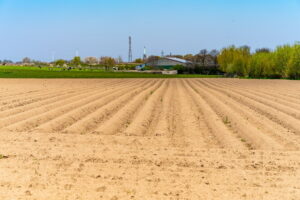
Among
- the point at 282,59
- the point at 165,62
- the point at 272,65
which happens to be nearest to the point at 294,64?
the point at 282,59

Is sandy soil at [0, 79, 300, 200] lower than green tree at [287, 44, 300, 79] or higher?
lower

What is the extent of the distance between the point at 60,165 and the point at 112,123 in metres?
4.35

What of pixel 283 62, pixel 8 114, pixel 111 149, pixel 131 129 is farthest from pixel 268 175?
pixel 283 62

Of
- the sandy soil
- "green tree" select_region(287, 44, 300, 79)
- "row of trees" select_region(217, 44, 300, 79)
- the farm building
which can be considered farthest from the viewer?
the farm building

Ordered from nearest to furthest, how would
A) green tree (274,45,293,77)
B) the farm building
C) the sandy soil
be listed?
1. the sandy soil
2. green tree (274,45,293,77)
3. the farm building

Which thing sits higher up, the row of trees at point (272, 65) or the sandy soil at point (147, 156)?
the row of trees at point (272, 65)

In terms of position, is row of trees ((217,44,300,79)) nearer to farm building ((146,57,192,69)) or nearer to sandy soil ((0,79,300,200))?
farm building ((146,57,192,69))

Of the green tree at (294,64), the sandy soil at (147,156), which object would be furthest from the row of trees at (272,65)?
the sandy soil at (147,156)

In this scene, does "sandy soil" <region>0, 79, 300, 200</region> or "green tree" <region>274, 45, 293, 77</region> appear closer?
"sandy soil" <region>0, 79, 300, 200</region>

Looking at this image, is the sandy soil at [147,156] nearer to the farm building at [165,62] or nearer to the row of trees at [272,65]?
the row of trees at [272,65]

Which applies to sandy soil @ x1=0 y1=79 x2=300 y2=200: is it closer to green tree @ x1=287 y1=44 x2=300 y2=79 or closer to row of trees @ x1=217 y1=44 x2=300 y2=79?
green tree @ x1=287 y1=44 x2=300 y2=79

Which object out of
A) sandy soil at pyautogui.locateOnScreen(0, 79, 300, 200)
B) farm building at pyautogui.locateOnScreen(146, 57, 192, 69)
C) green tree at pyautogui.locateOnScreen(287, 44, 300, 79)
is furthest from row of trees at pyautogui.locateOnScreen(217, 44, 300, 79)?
sandy soil at pyautogui.locateOnScreen(0, 79, 300, 200)

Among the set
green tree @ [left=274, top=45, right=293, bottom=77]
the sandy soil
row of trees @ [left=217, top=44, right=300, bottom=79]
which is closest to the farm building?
row of trees @ [left=217, top=44, right=300, bottom=79]

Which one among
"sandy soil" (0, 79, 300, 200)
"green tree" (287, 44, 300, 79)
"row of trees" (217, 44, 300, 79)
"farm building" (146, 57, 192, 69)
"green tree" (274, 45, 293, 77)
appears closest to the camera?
"sandy soil" (0, 79, 300, 200)
